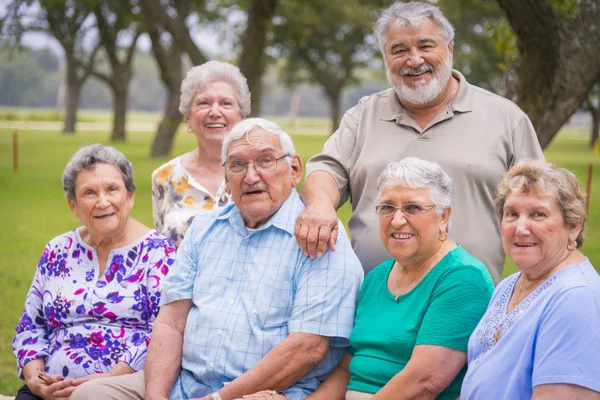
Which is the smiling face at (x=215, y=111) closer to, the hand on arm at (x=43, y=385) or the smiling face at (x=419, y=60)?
the smiling face at (x=419, y=60)

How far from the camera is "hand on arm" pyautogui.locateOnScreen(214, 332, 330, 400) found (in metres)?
2.89

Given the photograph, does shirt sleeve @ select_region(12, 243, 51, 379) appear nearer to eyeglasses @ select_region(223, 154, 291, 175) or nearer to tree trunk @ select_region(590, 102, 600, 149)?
eyeglasses @ select_region(223, 154, 291, 175)

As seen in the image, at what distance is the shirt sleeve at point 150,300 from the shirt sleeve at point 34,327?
42cm

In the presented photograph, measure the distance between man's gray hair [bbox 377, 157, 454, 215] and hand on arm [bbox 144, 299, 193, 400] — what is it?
1.05 m

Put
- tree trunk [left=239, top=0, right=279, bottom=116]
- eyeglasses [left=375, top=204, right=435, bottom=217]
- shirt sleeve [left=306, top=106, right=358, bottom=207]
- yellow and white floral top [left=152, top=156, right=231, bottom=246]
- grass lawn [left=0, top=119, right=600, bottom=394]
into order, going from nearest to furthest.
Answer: eyeglasses [left=375, top=204, right=435, bottom=217] < shirt sleeve [left=306, top=106, right=358, bottom=207] < yellow and white floral top [left=152, top=156, right=231, bottom=246] < grass lawn [left=0, top=119, right=600, bottom=394] < tree trunk [left=239, top=0, right=279, bottom=116]

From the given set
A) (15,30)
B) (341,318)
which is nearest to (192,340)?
(341,318)

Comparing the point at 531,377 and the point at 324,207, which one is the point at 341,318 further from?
the point at 531,377

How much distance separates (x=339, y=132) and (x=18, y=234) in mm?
8484

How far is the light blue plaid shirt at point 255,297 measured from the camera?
2.96 metres

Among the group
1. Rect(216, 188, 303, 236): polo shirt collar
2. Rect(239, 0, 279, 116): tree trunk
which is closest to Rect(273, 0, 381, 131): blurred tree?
Rect(239, 0, 279, 116): tree trunk

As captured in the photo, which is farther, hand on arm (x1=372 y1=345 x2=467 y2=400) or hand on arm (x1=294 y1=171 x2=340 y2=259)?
hand on arm (x1=294 y1=171 x2=340 y2=259)

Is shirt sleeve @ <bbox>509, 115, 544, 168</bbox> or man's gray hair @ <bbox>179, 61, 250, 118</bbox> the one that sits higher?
man's gray hair @ <bbox>179, 61, 250, 118</bbox>

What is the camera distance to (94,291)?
341 centimetres

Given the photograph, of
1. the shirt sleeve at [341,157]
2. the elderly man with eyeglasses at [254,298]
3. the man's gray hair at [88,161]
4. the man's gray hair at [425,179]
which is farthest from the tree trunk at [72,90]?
the man's gray hair at [425,179]
